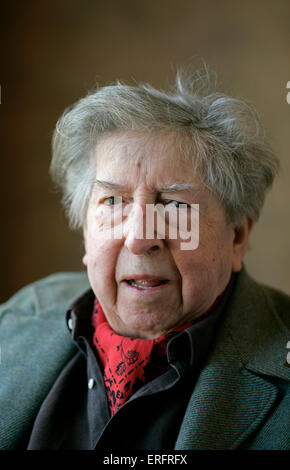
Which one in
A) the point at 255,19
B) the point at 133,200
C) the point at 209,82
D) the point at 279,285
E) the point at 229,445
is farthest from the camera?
the point at 279,285

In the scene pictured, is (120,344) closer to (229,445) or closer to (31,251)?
(229,445)

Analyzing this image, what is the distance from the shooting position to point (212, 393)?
1.15m

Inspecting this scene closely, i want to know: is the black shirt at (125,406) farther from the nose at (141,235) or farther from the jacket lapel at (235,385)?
the nose at (141,235)

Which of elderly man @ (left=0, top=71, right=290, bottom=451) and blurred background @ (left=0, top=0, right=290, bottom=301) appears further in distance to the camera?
blurred background @ (left=0, top=0, right=290, bottom=301)

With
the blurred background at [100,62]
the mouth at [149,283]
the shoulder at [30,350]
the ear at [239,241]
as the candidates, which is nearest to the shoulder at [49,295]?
the shoulder at [30,350]

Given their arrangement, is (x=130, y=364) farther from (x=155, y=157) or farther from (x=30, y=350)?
(x=155, y=157)

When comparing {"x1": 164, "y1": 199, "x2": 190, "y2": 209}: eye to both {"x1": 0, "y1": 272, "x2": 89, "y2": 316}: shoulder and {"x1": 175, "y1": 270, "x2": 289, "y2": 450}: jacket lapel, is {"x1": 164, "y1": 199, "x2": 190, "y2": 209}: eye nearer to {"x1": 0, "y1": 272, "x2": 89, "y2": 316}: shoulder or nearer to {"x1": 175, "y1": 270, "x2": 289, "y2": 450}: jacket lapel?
{"x1": 175, "y1": 270, "x2": 289, "y2": 450}: jacket lapel

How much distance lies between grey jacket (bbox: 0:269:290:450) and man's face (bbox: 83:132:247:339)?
15 centimetres

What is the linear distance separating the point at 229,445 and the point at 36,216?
2067 mm

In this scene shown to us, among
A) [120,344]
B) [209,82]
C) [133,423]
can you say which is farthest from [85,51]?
[133,423]

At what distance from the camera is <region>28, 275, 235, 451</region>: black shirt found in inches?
46.3

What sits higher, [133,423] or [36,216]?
[36,216]

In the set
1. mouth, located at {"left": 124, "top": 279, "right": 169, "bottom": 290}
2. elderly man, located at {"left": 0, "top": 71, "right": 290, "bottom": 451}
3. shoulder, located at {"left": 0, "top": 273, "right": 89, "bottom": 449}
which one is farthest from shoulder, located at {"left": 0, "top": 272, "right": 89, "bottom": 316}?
mouth, located at {"left": 124, "top": 279, "right": 169, "bottom": 290}

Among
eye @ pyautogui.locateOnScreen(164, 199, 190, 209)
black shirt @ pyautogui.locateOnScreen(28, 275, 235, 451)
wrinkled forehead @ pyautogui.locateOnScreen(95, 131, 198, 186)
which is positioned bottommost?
black shirt @ pyautogui.locateOnScreen(28, 275, 235, 451)
